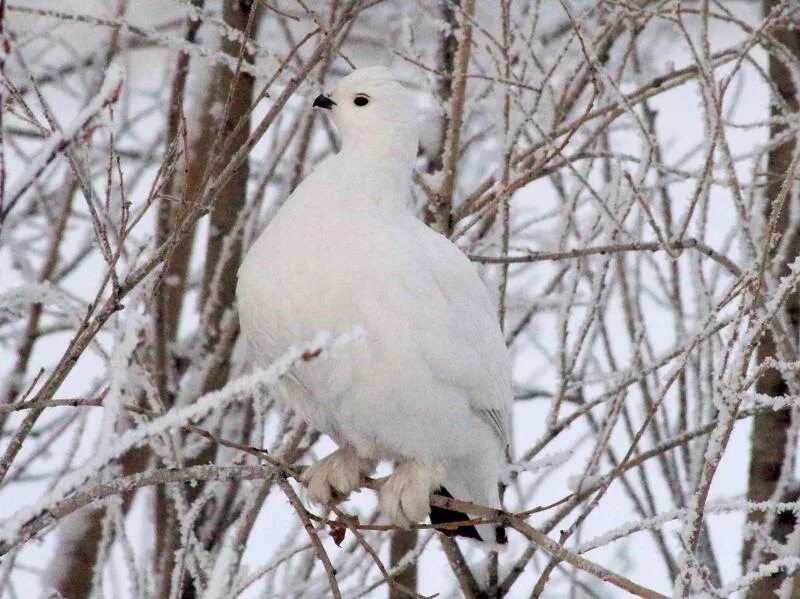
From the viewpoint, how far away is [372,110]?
309 cm

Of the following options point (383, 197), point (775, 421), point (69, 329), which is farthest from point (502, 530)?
point (69, 329)

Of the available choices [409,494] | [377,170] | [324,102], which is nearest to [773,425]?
[409,494]

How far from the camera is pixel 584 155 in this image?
A: 314 cm

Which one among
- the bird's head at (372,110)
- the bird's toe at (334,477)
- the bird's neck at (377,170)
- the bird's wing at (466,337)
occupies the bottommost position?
the bird's toe at (334,477)

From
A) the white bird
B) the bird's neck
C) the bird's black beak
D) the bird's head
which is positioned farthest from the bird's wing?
the bird's black beak

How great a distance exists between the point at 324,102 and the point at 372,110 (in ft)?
0.39

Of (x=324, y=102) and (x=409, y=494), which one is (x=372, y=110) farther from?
(x=409, y=494)

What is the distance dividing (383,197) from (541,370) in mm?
1841

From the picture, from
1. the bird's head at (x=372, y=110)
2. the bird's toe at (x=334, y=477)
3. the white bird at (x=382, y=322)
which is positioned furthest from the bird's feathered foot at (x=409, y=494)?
the bird's head at (x=372, y=110)

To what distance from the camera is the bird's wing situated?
2.72 metres

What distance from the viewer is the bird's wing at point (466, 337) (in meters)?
2.72

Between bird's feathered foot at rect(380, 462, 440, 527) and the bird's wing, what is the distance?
0.19 meters

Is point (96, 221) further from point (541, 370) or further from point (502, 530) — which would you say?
point (541, 370)

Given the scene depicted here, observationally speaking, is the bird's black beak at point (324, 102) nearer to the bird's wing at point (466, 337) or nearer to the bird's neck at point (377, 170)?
the bird's neck at point (377, 170)
